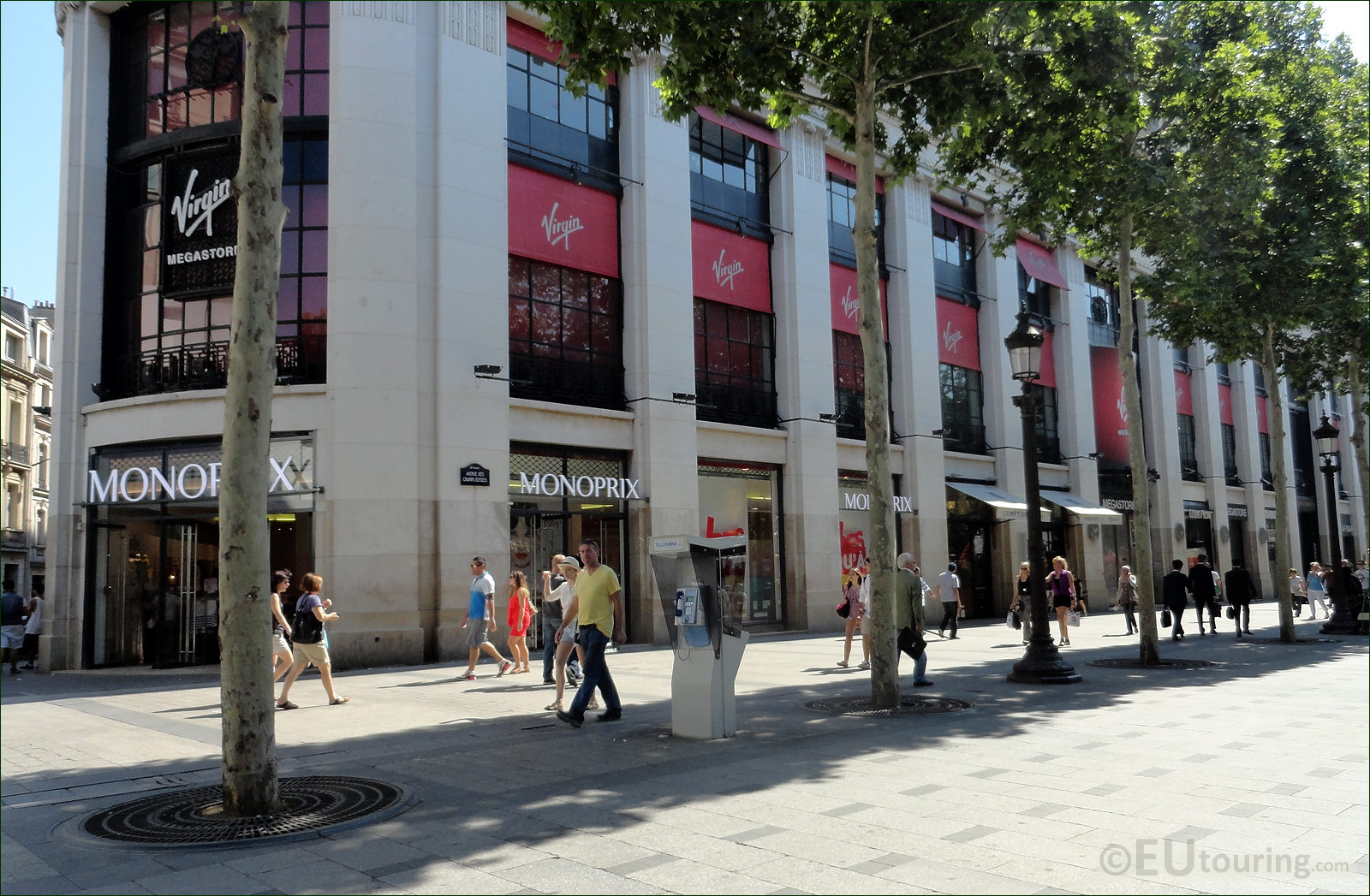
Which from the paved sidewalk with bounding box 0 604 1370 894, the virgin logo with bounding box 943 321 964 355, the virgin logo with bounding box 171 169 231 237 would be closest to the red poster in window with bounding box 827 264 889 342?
the virgin logo with bounding box 943 321 964 355

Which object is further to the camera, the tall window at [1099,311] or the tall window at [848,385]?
the tall window at [1099,311]

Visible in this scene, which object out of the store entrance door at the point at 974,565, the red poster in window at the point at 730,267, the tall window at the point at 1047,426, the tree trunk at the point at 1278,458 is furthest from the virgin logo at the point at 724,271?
the tall window at the point at 1047,426

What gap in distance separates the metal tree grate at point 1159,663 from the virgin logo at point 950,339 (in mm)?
15896

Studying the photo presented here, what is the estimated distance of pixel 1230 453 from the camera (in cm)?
4466

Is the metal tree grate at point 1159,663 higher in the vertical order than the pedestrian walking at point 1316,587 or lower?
lower

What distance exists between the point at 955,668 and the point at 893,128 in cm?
1869

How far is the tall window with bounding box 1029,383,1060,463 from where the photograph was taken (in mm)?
34188

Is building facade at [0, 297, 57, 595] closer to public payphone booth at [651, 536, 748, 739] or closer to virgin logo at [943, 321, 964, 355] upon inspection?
virgin logo at [943, 321, 964, 355]

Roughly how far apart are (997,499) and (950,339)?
17.2 feet

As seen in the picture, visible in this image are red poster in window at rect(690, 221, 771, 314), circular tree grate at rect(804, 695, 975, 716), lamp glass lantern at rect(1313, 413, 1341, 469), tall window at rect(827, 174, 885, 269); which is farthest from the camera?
tall window at rect(827, 174, 885, 269)

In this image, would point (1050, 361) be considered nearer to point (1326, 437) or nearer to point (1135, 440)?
point (1326, 437)

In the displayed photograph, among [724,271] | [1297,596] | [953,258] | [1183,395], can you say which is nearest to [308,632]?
[724,271]

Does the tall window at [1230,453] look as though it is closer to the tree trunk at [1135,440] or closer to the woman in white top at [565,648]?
the tree trunk at [1135,440]

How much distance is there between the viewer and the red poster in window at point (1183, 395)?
135 ft
